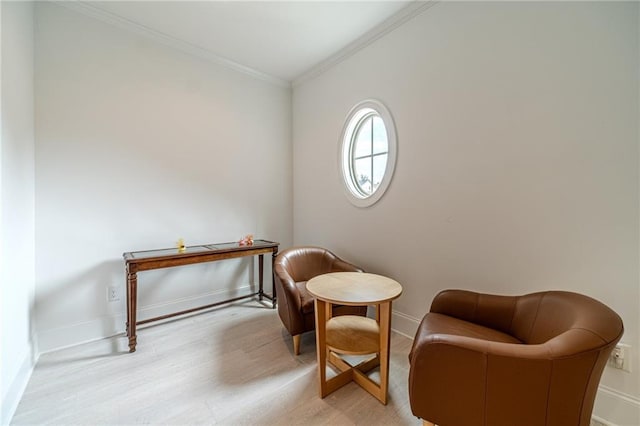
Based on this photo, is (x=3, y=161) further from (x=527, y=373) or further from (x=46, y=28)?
(x=527, y=373)

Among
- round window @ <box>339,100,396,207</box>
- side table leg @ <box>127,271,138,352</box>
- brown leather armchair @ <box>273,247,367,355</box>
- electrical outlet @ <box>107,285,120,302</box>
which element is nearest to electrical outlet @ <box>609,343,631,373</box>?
brown leather armchair @ <box>273,247,367,355</box>

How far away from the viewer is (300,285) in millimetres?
2320

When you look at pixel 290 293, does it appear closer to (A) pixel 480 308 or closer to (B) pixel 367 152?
(A) pixel 480 308

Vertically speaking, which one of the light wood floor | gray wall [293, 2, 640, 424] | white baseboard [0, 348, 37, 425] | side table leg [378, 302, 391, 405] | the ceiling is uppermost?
the ceiling

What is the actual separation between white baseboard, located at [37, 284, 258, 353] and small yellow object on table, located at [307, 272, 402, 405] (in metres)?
1.65

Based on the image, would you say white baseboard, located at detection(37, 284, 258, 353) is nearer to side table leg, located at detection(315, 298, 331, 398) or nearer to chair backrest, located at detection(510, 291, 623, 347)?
side table leg, located at detection(315, 298, 331, 398)

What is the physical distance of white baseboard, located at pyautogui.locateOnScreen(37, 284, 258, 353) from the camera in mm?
1977

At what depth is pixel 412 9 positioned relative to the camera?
2113mm

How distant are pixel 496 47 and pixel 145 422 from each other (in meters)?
3.14

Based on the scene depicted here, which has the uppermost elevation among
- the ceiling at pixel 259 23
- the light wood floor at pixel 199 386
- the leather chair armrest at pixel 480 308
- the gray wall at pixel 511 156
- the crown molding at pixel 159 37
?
the ceiling at pixel 259 23

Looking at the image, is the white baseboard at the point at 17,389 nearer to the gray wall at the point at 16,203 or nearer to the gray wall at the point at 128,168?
the gray wall at the point at 16,203

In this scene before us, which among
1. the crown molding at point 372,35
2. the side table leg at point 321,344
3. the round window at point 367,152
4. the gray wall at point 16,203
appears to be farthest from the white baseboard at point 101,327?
the crown molding at point 372,35

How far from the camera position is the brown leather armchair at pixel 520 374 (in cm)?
91

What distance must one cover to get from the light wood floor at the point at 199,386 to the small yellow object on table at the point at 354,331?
78 mm
